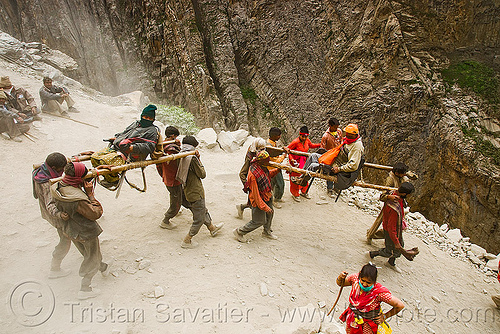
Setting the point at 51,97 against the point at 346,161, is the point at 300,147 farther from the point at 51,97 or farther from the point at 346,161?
the point at 51,97

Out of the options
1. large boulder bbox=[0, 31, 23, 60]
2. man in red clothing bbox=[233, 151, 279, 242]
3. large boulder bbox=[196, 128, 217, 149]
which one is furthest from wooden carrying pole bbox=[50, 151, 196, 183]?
large boulder bbox=[0, 31, 23, 60]

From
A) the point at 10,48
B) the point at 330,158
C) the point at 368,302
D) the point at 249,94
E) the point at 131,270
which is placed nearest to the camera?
the point at 368,302

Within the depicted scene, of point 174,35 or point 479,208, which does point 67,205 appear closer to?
point 479,208

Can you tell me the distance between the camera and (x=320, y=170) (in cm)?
440

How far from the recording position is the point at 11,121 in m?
6.64

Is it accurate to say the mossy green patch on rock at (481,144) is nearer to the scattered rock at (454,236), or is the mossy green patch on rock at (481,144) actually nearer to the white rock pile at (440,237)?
the white rock pile at (440,237)

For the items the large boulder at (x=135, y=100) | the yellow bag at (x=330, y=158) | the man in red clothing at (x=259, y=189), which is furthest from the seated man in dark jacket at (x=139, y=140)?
the large boulder at (x=135, y=100)

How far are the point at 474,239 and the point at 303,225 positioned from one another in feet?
27.9

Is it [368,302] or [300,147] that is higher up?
[300,147]

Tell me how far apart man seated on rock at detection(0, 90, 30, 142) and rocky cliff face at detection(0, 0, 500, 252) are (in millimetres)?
9192

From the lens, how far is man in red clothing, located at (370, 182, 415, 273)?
433 centimetres

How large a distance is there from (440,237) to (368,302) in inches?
198

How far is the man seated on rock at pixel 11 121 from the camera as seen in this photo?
6.44 m

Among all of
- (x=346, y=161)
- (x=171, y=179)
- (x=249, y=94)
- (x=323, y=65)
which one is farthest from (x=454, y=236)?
(x=249, y=94)
